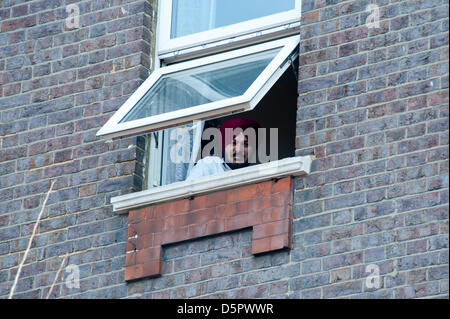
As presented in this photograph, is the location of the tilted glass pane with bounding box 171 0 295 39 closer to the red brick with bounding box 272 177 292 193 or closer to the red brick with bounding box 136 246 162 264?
the red brick with bounding box 272 177 292 193

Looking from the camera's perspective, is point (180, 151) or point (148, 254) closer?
point (148, 254)

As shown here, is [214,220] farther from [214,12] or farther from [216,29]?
[214,12]

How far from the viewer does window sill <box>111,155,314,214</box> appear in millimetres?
11086

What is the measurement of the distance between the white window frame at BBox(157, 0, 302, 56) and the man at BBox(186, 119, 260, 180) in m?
0.68

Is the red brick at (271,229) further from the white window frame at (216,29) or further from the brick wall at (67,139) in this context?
the white window frame at (216,29)

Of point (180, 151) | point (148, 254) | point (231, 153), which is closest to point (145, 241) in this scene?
point (148, 254)

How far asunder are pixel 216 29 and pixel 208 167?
113 cm

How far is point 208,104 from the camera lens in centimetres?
1119

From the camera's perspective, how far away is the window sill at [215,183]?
1109 centimetres

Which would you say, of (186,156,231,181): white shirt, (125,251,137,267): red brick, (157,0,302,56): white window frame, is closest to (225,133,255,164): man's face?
(186,156,231,181): white shirt

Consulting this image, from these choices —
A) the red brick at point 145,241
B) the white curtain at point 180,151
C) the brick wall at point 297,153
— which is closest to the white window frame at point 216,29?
the brick wall at point 297,153
